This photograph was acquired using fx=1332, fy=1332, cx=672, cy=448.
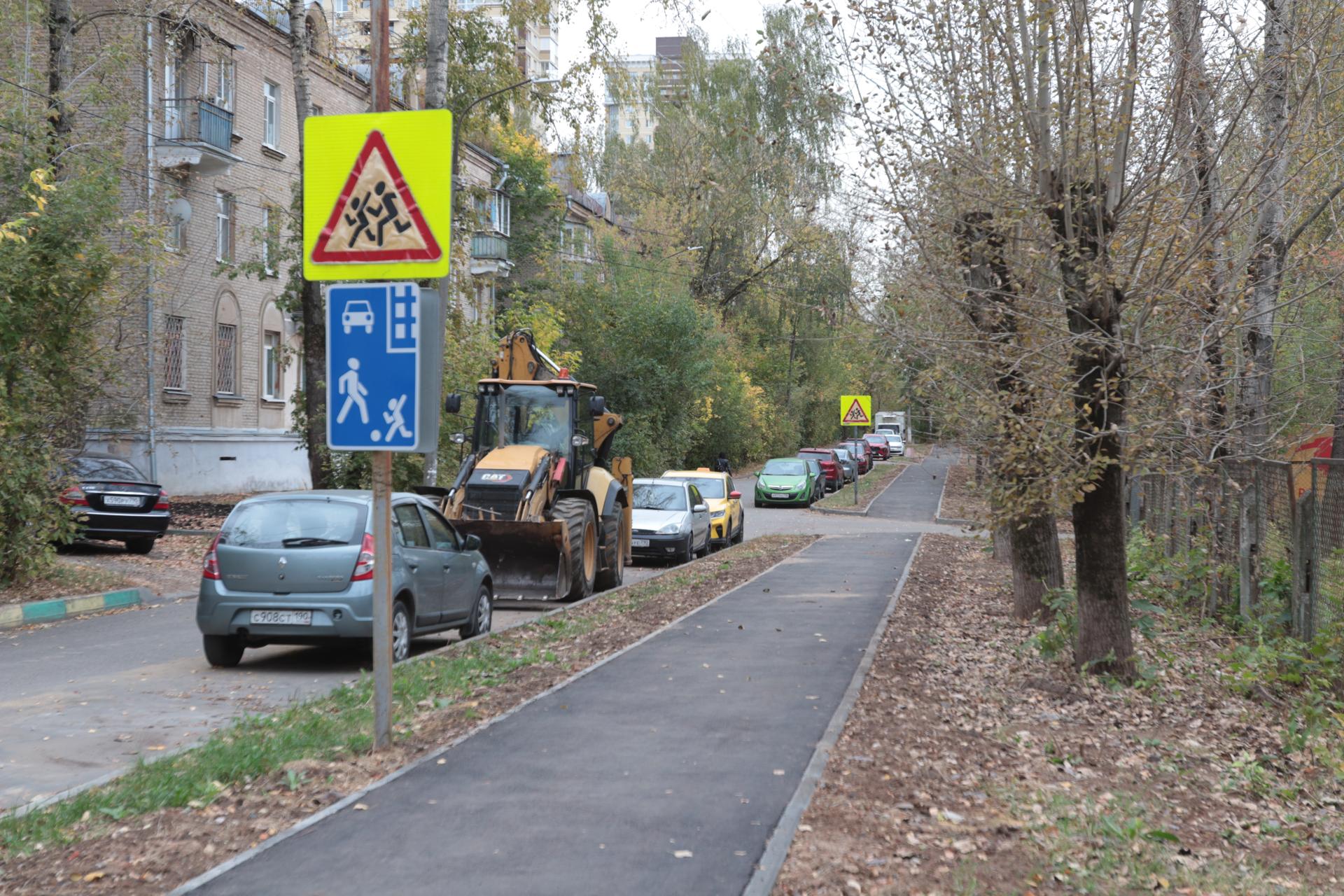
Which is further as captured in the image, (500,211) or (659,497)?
(500,211)

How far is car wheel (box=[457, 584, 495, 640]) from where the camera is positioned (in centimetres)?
1316

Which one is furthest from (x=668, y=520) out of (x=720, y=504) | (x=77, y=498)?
(x=77, y=498)

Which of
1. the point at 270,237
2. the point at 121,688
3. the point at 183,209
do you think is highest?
the point at 183,209

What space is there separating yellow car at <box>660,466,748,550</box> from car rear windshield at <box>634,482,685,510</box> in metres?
2.20

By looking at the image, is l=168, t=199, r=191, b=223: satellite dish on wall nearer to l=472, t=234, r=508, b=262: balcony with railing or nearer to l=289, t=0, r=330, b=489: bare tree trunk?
l=289, t=0, r=330, b=489: bare tree trunk

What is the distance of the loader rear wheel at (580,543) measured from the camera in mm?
16797

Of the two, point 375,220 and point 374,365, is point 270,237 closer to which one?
point 375,220

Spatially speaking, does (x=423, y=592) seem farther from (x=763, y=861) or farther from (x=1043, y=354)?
(x=763, y=861)

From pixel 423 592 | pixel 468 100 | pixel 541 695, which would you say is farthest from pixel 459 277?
pixel 541 695

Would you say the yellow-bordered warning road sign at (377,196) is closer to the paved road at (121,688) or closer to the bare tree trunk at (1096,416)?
the paved road at (121,688)

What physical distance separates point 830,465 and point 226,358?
2520 cm

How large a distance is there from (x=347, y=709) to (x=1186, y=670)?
7042 mm

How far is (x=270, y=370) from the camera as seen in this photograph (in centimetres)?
3603

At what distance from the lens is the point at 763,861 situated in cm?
567
